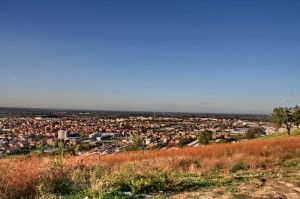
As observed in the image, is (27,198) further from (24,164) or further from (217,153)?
(217,153)

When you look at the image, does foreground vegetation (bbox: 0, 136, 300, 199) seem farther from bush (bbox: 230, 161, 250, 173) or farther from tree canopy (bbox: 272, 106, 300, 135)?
tree canopy (bbox: 272, 106, 300, 135)

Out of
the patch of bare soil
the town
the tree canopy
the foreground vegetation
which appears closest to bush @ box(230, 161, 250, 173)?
the foreground vegetation

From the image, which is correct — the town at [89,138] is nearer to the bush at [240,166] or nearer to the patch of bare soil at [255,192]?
the patch of bare soil at [255,192]

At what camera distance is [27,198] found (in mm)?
7172

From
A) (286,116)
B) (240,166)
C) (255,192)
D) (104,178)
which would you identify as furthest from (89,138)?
(255,192)

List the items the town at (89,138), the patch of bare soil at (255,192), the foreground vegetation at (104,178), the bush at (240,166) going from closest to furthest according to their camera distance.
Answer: the foreground vegetation at (104,178)
the patch of bare soil at (255,192)
the bush at (240,166)
the town at (89,138)

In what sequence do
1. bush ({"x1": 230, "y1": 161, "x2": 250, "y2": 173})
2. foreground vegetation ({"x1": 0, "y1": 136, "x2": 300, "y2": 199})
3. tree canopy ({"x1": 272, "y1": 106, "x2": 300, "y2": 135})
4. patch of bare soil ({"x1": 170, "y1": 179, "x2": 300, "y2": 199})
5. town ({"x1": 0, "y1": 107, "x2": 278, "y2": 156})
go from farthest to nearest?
tree canopy ({"x1": 272, "y1": 106, "x2": 300, "y2": 135}) < town ({"x1": 0, "y1": 107, "x2": 278, "y2": 156}) < bush ({"x1": 230, "y1": 161, "x2": 250, "y2": 173}) < patch of bare soil ({"x1": 170, "y1": 179, "x2": 300, "y2": 199}) < foreground vegetation ({"x1": 0, "y1": 136, "x2": 300, "y2": 199})

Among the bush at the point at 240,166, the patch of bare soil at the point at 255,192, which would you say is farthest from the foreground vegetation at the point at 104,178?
the patch of bare soil at the point at 255,192

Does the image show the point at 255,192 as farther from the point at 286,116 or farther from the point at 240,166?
the point at 286,116

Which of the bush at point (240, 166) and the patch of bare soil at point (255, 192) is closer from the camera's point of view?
the patch of bare soil at point (255, 192)

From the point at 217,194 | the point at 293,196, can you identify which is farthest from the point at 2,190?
the point at 293,196

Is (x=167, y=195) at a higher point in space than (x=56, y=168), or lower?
lower

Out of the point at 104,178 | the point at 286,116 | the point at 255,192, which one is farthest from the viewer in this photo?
the point at 286,116

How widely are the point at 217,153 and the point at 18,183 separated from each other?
11208 millimetres
